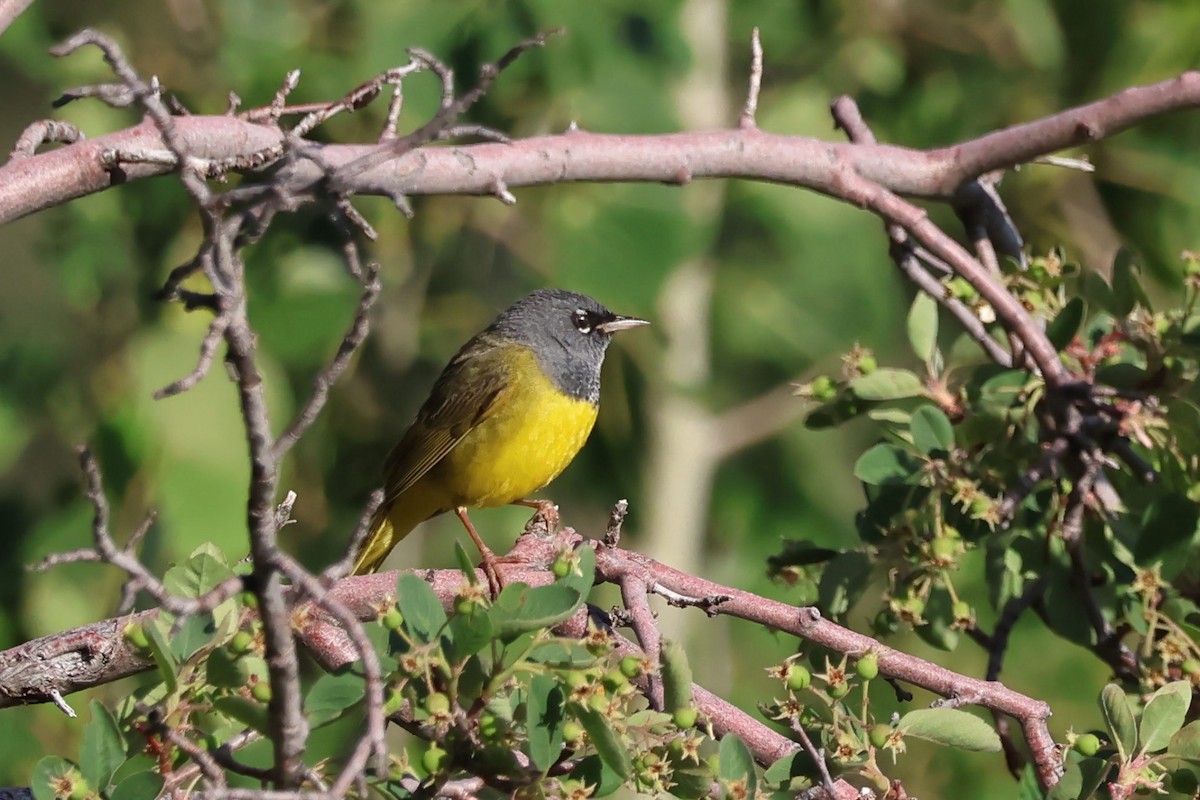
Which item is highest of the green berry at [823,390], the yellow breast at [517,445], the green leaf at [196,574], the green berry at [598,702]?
the green berry at [823,390]

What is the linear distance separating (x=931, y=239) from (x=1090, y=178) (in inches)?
133

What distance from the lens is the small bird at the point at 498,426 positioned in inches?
164

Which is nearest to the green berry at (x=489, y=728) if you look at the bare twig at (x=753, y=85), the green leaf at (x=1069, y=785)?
the green leaf at (x=1069, y=785)

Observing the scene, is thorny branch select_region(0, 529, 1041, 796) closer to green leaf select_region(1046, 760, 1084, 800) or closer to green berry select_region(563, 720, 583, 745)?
green leaf select_region(1046, 760, 1084, 800)

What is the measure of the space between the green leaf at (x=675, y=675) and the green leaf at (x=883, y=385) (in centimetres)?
94

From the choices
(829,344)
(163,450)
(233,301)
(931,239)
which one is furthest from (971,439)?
(829,344)

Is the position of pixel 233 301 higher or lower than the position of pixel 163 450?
higher

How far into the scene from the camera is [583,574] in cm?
189

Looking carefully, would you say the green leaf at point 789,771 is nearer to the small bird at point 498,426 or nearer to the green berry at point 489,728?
the green berry at point 489,728

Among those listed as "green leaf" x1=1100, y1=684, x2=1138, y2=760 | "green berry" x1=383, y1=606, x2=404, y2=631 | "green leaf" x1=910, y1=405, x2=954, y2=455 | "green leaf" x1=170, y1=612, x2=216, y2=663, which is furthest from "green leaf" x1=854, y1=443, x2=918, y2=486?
"green leaf" x1=170, y1=612, x2=216, y2=663

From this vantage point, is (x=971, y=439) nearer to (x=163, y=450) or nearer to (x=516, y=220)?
(x=163, y=450)

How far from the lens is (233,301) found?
1123mm

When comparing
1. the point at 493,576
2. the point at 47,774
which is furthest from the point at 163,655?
the point at 493,576

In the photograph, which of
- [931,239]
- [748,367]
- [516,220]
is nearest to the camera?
[931,239]
